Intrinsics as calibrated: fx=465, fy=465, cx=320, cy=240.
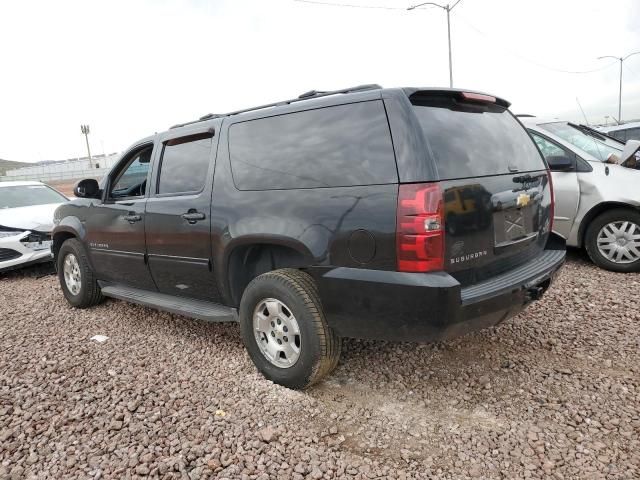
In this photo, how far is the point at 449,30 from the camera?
20.1m

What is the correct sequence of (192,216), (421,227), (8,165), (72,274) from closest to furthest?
(421,227)
(192,216)
(72,274)
(8,165)

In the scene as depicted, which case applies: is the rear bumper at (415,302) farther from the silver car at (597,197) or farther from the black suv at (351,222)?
the silver car at (597,197)

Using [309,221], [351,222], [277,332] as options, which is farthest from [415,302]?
[277,332]

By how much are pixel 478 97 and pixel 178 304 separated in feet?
8.70

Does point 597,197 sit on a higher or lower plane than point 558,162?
lower

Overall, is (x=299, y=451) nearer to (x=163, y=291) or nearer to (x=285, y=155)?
(x=285, y=155)

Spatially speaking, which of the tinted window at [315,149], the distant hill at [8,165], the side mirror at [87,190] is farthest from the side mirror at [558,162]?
the distant hill at [8,165]

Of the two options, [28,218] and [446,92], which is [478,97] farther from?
[28,218]

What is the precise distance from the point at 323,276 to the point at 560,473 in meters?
1.49

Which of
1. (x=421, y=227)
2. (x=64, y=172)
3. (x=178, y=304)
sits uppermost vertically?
(x=64, y=172)

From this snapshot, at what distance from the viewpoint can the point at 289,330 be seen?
2895mm

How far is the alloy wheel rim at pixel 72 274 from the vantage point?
4.94 meters

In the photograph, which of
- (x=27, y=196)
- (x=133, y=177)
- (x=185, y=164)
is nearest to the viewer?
(x=185, y=164)

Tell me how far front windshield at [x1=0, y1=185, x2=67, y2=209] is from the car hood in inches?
14.6
